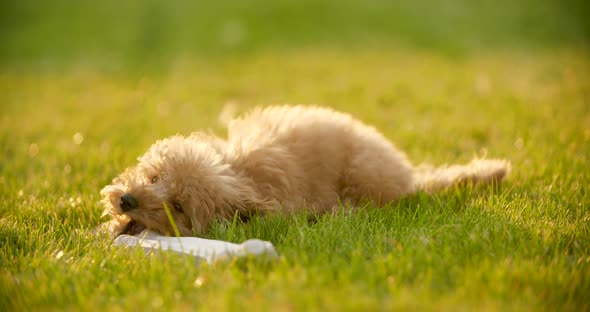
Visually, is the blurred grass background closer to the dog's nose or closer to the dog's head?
the dog's head

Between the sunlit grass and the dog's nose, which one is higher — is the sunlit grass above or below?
below

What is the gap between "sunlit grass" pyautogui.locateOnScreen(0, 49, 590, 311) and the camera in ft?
6.74

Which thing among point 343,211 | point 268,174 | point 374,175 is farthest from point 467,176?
point 268,174

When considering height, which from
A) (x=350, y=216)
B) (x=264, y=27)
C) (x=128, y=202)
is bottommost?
(x=350, y=216)

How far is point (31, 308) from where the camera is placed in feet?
6.73

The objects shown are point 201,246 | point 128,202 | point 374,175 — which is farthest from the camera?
point 374,175

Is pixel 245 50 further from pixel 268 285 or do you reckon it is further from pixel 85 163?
pixel 268 285

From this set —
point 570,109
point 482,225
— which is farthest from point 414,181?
point 570,109

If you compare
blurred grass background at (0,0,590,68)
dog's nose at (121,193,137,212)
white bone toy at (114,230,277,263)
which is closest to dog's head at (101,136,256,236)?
dog's nose at (121,193,137,212)

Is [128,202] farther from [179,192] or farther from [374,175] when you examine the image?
[374,175]

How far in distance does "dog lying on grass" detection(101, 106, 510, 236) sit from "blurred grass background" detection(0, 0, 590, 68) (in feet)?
19.2

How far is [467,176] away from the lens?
3.53 meters

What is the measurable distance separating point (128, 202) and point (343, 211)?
114 centimetres

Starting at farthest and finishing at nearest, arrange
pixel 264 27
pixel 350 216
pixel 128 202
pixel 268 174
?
A: pixel 264 27, pixel 268 174, pixel 350 216, pixel 128 202
